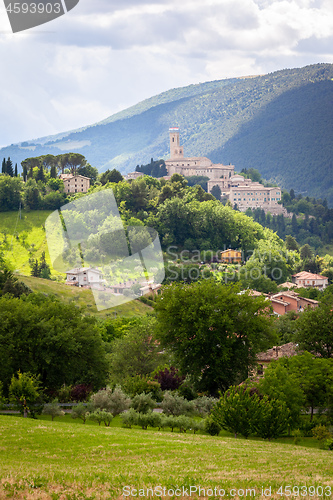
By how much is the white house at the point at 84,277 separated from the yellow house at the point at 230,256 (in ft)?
67.3

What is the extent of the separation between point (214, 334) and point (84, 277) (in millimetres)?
48728

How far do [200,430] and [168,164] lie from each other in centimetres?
14263

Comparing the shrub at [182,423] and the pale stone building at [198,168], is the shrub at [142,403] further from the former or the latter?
the pale stone building at [198,168]

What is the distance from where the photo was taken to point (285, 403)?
2056 centimetres

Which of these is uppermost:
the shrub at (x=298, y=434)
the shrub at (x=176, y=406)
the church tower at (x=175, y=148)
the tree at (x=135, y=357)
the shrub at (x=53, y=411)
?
the church tower at (x=175, y=148)

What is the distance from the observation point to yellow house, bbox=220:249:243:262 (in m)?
89.7

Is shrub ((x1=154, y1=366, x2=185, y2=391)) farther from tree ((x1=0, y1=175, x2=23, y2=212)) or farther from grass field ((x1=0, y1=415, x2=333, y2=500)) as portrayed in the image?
tree ((x1=0, y1=175, x2=23, y2=212))

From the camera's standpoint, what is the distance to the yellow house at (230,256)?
89.7 meters

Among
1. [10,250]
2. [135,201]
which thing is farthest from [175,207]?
[10,250]

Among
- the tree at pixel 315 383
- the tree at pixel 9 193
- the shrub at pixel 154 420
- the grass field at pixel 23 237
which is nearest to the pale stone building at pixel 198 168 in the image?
the tree at pixel 9 193

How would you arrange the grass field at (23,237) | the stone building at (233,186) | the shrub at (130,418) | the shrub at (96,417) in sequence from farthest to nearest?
the stone building at (233,186) → the grass field at (23,237) → the shrub at (96,417) → the shrub at (130,418)

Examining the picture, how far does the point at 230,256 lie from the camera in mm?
90125

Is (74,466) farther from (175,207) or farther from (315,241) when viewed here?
(315,241)

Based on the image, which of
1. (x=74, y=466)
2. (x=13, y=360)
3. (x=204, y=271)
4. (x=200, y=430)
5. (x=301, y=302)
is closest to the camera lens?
(x=74, y=466)
